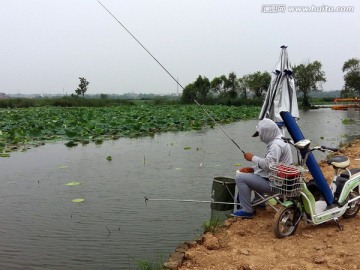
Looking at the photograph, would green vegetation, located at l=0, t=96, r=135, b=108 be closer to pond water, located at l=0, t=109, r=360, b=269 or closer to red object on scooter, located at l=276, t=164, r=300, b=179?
pond water, located at l=0, t=109, r=360, b=269

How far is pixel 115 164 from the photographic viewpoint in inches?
378

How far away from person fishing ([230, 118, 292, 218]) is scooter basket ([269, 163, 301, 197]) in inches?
13.1

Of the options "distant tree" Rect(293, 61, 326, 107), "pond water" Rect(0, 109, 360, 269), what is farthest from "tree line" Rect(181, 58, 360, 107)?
"pond water" Rect(0, 109, 360, 269)

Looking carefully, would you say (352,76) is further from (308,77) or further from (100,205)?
(100,205)

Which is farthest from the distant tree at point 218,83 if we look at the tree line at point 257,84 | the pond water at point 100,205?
the pond water at point 100,205

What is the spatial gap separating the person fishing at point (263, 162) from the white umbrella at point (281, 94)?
2.50 feet

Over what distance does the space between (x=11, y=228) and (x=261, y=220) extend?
11.2 ft

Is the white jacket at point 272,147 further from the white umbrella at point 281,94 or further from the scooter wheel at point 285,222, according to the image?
the white umbrella at point 281,94

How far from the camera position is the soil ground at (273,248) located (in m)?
3.57

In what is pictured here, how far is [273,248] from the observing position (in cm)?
396

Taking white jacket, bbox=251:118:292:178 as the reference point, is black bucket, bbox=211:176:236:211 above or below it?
below

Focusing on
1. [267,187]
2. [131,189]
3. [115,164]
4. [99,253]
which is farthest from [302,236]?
[115,164]

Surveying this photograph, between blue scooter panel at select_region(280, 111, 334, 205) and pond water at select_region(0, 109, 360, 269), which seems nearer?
blue scooter panel at select_region(280, 111, 334, 205)

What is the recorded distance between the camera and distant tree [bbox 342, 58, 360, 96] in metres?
51.4
